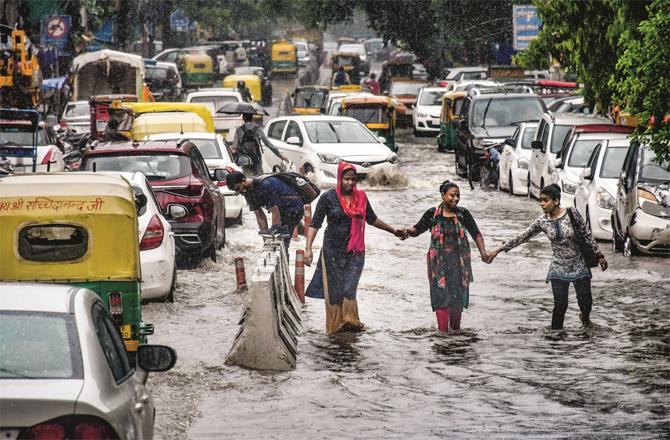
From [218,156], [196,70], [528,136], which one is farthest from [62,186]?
[196,70]

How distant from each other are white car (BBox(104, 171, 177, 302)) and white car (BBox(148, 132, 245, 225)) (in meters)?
6.46

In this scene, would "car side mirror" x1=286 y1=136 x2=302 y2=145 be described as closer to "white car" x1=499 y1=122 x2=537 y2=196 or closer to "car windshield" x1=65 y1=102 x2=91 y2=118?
"white car" x1=499 y1=122 x2=537 y2=196

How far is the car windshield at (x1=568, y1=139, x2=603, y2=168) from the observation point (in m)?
24.3

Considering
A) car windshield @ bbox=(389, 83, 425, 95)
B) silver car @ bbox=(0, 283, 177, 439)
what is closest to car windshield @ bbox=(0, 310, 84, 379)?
silver car @ bbox=(0, 283, 177, 439)

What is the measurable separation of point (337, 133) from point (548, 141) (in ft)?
18.8

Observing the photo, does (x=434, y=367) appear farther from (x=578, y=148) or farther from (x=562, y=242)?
(x=578, y=148)

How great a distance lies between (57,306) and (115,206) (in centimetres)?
526

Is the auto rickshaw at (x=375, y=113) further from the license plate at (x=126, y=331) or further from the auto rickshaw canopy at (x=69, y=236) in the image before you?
the license plate at (x=126, y=331)

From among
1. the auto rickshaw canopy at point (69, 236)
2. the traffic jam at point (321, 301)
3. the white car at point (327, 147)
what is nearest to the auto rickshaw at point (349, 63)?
the white car at point (327, 147)

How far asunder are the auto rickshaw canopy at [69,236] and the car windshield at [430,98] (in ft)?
124

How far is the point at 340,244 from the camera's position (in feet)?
44.2

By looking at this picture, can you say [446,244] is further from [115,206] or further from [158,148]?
[158,148]

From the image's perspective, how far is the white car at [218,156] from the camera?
868 inches

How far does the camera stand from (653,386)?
11.3m
